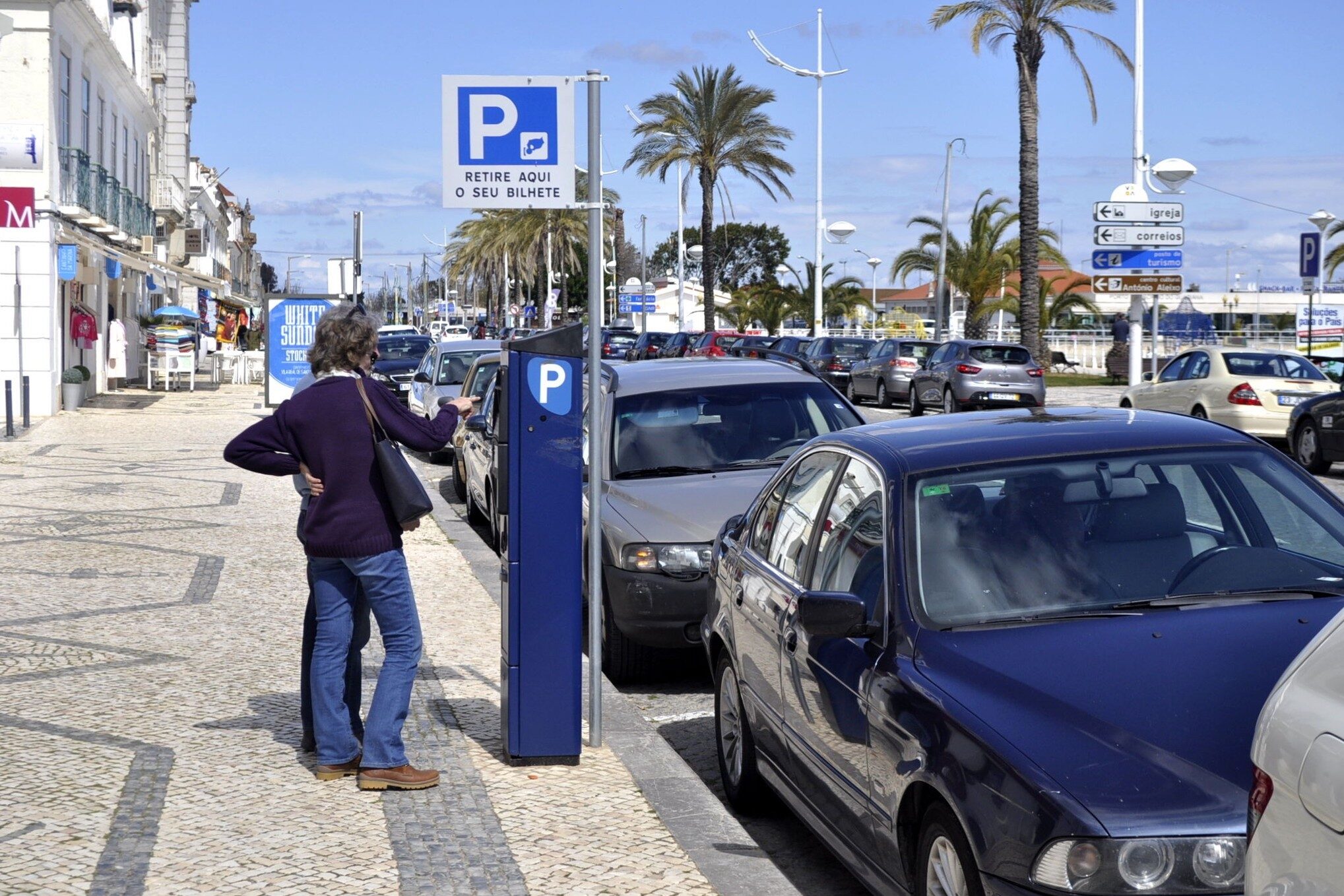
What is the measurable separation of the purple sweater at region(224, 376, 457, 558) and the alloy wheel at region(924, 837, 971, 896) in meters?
2.32

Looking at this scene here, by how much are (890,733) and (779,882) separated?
89 cm

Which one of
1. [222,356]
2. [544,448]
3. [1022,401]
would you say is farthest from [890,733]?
[222,356]

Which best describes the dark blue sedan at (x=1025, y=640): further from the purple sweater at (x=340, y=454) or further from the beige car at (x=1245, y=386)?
the beige car at (x=1245, y=386)

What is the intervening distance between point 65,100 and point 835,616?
2703 centimetres

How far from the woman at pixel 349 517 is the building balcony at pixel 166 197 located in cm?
4223

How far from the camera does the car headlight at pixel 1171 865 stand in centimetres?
316

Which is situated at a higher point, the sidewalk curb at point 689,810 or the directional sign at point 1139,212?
the directional sign at point 1139,212

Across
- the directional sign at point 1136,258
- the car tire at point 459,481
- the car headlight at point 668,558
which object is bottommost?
the car tire at point 459,481

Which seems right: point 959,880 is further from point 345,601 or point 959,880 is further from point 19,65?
point 19,65

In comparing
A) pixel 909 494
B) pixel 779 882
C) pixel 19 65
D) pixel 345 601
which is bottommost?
pixel 779 882

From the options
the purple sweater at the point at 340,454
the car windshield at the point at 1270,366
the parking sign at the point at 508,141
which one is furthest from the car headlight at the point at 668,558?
the car windshield at the point at 1270,366

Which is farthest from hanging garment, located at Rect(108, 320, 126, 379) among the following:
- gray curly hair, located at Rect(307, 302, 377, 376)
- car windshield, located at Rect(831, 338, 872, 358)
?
gray curly hair, located at Rect(307, 302, 377, 376)

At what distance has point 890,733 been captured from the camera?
13.1ft

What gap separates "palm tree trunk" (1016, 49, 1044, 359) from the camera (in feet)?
113
